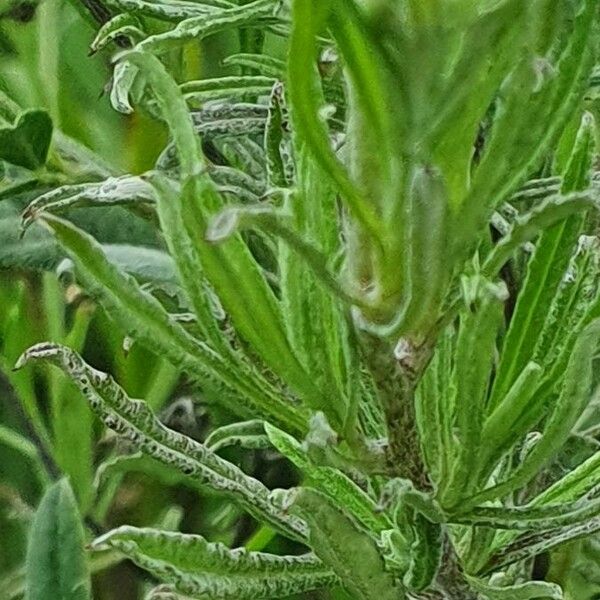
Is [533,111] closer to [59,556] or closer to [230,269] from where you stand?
[230,269]

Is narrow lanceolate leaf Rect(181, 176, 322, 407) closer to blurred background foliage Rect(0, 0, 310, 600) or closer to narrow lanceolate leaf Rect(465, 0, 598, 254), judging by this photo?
narrow lanceolate leaf Rect(465, 0, 598, 254)

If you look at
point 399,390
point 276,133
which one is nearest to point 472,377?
point 399,390

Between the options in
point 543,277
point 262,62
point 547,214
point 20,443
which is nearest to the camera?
point 547,214

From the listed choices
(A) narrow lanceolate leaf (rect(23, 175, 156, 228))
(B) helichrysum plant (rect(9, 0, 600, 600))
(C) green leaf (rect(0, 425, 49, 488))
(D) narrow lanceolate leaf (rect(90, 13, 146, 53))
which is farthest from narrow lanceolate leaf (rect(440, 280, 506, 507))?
(C) green leaf (rect(0, 425, 49, 488))

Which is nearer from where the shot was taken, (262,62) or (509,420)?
(509,420)

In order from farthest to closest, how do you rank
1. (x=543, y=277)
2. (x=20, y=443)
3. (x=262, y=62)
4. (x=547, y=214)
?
1. (x=20, y=443)
2. (x=262, y=62)
3. (x=543, y=277)
4. (x=547, y=214)

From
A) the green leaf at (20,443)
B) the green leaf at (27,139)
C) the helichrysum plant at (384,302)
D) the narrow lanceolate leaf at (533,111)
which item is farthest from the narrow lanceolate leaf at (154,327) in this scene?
the green leaf at (20,443)
